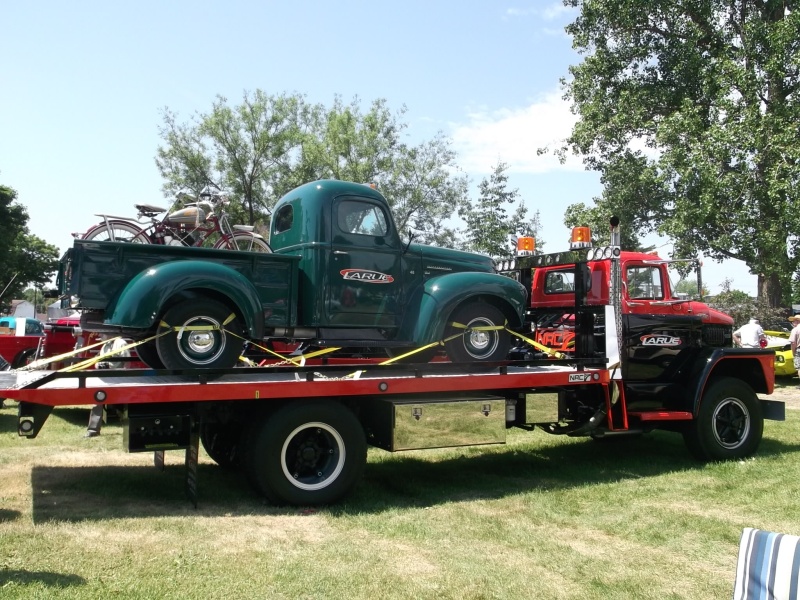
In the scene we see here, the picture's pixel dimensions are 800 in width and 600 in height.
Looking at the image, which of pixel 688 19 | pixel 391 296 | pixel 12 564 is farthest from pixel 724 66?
pixel 12 564

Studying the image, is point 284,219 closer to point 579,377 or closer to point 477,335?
point 477,335

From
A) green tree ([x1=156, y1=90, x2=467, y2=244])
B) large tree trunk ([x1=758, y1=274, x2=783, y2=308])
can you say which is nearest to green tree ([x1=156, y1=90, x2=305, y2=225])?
green tree ([x1=156, y1=90, x2=467, y2=244])

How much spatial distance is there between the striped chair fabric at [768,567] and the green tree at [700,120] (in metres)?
15.6

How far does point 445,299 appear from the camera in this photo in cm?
696

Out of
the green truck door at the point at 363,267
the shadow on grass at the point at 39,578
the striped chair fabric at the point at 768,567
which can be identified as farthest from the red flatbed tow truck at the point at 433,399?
the striped chair fabric at the point at 768,567

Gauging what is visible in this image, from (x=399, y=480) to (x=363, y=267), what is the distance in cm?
213

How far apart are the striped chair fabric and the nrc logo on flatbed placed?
14.1 feet

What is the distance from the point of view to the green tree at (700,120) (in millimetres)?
17703

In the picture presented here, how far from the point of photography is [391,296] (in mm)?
7164

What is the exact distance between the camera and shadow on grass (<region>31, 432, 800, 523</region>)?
19.1 feet

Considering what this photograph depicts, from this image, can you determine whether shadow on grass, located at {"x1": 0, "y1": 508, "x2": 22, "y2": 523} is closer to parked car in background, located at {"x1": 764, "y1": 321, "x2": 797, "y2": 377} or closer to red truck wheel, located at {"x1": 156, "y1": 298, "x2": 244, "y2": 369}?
red truck wheel, located at {"x1": 156, "y1": 298, "x2": 244, "y2": 369}

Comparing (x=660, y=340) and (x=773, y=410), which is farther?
(x=773, y=410)

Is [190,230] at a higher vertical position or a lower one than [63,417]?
higher

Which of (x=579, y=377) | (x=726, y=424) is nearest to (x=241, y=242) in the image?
(x=579, y=377)
